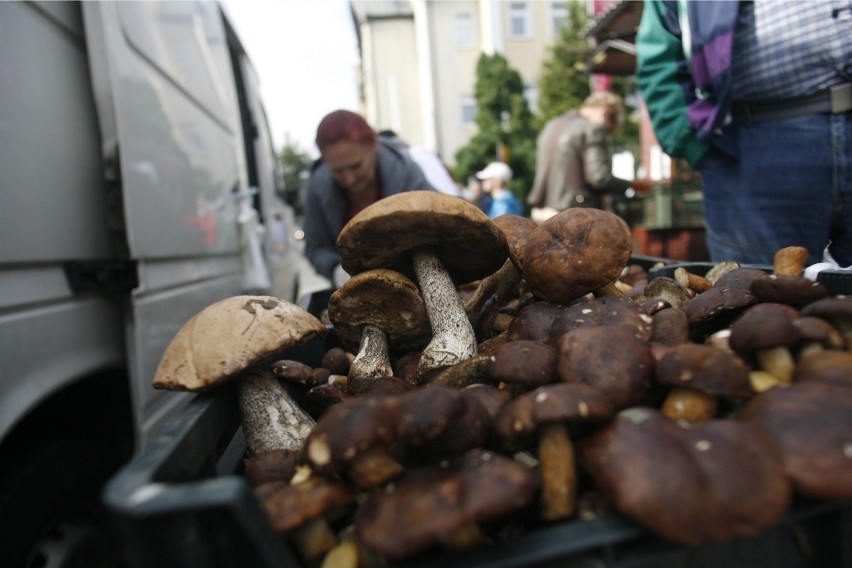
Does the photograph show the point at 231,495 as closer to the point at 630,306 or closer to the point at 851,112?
the point at 630,306

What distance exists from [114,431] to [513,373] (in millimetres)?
1806

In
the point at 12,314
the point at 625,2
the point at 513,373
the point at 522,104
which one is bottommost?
the point at 513,373

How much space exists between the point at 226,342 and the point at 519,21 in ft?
83.1

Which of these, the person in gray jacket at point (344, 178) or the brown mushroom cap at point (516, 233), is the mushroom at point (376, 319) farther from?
the person in gray jacket at point (344, 178)

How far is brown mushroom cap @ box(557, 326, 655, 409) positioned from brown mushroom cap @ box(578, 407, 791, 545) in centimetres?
15

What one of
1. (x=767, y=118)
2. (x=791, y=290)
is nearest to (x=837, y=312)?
(x=791, y=290)

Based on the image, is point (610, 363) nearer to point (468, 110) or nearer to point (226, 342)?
point (226, 342)

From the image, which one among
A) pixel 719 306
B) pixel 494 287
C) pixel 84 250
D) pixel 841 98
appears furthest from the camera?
pixel 841 98

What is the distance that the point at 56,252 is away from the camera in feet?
5.21

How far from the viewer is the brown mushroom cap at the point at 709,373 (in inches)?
33.3

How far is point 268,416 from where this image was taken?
1.18m

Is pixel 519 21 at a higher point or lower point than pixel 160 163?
higher

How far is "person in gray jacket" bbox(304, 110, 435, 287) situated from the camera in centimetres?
296

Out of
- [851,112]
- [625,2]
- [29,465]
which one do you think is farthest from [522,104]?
[29,465]
